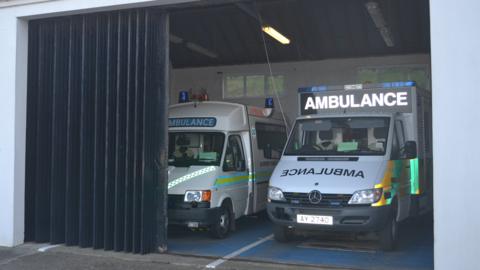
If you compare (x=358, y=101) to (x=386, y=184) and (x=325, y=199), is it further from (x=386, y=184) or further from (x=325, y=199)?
(x=325, y=199)

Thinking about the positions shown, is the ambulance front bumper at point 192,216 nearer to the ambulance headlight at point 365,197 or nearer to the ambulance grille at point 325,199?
the ambulance grille at point 325,199

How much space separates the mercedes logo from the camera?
26.2ft

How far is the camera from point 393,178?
8.45 metres

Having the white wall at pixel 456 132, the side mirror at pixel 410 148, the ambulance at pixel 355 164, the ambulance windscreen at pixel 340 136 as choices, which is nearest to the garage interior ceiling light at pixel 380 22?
the ambulance at pixel 355 164

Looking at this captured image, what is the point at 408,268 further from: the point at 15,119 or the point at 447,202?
the point at 15,119

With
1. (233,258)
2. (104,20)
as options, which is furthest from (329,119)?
(104,20)

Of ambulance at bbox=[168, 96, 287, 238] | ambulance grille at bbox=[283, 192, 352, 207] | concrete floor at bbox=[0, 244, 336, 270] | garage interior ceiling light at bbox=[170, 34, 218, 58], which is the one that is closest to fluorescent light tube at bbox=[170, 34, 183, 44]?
garage interior ceiling light at bbox=[170, 34, 218, 58]

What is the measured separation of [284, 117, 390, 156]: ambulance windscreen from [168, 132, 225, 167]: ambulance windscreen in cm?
137

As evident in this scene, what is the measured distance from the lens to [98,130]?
8625mm

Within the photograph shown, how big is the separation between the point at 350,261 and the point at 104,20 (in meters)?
5.47

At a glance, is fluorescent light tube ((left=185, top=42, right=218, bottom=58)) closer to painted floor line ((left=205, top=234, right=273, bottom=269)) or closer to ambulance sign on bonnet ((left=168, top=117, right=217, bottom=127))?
ambulance sign on bonnet ((left=168, top=117, right=217, bottom=127))

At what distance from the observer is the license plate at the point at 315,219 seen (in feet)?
26.0

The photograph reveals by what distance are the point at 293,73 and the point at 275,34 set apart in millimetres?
2359

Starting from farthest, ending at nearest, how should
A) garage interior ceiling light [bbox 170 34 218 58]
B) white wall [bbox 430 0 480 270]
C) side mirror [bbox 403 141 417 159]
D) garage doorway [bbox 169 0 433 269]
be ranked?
garage interior ceiling light [bbox 170 34 218 58]
garage doorway [bbox 169 0 433 269]
side mirror [bbox 403 141 417 159]
white wall [bbox 430 0 480 270]
